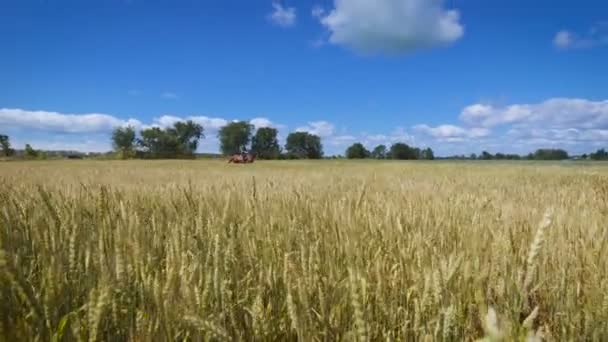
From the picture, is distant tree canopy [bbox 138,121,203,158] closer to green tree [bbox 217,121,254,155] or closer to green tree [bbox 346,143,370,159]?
green tree [bbox 217,121,254,155]

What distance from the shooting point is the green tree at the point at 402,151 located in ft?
276

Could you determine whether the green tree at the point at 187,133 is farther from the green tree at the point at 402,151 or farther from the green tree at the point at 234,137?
the green tree at the point at 402,151

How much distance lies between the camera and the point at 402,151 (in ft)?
281

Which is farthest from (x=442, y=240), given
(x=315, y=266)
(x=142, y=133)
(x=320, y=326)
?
(x=142, y=133)

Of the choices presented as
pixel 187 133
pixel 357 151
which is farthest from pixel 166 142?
pixel 357 151

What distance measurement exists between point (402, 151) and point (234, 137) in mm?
45193

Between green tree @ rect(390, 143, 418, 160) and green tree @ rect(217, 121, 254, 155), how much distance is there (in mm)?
40181

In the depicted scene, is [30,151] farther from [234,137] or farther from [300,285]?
[300,285]

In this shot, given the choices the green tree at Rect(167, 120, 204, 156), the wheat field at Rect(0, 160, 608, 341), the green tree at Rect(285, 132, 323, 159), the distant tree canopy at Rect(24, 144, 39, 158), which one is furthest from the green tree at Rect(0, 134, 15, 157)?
the wheat field at Rect(0, 160, 608, 341)

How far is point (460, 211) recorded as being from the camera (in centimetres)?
291

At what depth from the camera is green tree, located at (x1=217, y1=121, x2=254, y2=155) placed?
9856 cm

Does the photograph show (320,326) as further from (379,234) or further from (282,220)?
(282,220)

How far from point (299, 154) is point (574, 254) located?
316 ft

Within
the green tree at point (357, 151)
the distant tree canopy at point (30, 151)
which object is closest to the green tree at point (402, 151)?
the green tree at point (357, 151)
